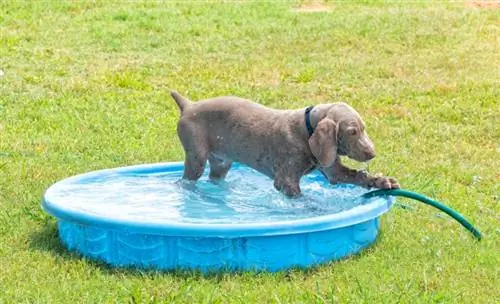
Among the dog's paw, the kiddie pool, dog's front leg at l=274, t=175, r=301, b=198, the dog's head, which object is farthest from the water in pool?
the dog's head

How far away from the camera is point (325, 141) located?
19.7 feet

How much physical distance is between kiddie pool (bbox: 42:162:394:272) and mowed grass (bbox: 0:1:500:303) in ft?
0.35

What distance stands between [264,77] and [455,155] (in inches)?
146

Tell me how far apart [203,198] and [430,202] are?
1.52m

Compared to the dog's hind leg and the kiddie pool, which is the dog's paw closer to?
the kiddie pool

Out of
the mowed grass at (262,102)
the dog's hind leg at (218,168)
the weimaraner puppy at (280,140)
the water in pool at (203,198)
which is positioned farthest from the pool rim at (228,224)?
the dog's hind leg at (218,168)

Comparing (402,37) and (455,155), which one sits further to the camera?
(402,37)

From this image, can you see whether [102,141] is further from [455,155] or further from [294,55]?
[294,55]

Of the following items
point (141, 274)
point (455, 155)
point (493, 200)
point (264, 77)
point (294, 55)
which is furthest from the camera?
point (294, 55)

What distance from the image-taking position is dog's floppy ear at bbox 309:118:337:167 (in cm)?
602

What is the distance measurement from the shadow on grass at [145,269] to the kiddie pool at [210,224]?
0.03m

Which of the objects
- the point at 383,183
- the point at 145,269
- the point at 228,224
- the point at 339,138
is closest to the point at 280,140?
the point at 339,138

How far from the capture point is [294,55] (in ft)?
43.4

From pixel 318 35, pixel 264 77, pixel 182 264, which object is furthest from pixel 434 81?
pixel 182 264
